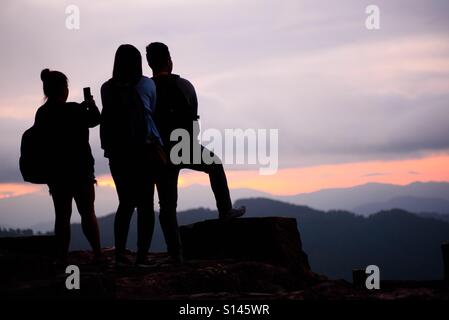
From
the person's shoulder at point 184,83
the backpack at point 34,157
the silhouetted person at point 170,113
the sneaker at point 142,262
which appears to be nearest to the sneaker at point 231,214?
the silhouetted person at point 170,113

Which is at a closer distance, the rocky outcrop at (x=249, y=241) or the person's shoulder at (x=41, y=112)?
the person's shoulder at (x=41, y=112)

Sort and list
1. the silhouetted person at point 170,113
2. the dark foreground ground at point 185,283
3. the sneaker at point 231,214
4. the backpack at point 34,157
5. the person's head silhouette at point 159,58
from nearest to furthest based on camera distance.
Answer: the dark foreground ground at point 185,283
the backpack at point 34,157
the person's head silhouette at point 159,58
the silhouetted person at point 170,113
the sneaker at point 231,214

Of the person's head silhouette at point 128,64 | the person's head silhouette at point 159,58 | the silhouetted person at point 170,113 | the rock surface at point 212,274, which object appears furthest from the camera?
the silhouetted person at point 170,113

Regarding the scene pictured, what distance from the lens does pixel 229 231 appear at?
31.2 ft

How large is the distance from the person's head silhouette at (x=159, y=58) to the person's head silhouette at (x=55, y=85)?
96 cm

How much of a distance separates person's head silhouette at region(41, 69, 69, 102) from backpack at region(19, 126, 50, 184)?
1.35 feet

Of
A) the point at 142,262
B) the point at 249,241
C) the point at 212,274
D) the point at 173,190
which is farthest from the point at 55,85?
the point at 249,241

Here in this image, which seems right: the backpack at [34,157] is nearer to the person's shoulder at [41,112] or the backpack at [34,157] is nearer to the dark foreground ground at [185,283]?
the person's shoulder at [41,112]

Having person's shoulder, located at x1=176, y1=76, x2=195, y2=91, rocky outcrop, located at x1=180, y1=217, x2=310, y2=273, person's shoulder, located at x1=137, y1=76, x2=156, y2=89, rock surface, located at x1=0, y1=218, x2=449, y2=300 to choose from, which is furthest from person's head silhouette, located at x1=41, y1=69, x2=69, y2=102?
rocky outcrop, located at x1=180, y1=217, x2=310, y2=273

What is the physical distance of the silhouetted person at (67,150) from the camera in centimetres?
746

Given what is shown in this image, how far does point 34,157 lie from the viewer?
7605mm

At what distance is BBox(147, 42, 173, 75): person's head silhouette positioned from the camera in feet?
25.1
